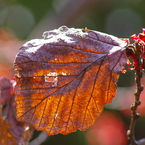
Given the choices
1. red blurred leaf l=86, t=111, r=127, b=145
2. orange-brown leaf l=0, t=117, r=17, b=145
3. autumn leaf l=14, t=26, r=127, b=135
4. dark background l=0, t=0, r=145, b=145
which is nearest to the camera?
autumn leaf l=14, t=26, r=127, b=135

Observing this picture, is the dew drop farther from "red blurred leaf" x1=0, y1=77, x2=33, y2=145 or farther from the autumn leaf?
"red blurred leaf" x1=0, y1=77, x2=33, y2=145

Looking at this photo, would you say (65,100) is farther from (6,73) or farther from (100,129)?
(100,129)

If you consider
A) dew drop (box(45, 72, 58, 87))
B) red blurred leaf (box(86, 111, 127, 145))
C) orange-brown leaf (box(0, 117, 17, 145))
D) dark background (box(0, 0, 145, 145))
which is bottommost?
orange-brown leaf (box(0, 117, 17, 145))

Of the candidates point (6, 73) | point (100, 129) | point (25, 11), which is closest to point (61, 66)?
point (6, 73)

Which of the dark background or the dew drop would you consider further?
the dark background

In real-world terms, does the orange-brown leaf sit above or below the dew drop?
below

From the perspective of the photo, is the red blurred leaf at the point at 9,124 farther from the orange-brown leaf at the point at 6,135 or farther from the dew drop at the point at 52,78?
the dew drop at the point at 52,78

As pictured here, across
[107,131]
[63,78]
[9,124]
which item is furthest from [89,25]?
[63,78]

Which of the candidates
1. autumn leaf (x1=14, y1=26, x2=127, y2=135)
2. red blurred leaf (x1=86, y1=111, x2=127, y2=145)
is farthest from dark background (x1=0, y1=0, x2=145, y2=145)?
autumn leaf (x1=14, y1=26, x2=127, y2=135)

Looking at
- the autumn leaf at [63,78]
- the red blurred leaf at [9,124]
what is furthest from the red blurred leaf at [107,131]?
the autumn leaf at [63,78]
